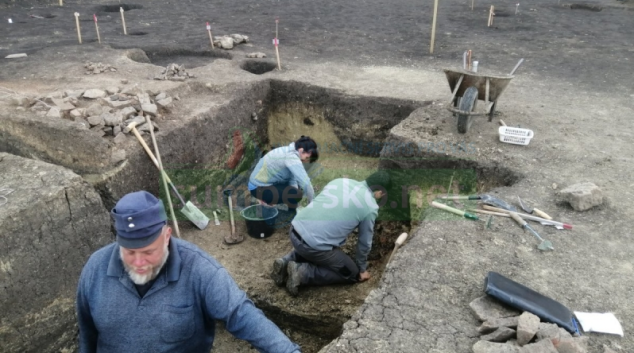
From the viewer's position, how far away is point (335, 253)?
4.59m

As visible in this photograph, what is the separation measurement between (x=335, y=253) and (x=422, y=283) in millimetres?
1330

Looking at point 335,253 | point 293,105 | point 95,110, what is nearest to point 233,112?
point 293,105

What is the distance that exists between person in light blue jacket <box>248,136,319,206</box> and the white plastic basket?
2.33 m

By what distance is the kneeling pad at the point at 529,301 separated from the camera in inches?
115

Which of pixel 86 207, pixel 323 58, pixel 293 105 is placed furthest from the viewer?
pixel 323 58

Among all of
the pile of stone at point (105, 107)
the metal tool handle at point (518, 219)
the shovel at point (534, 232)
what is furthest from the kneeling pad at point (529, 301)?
the pile of stone at point (105, 107)

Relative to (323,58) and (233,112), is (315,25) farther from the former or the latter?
(233,112)

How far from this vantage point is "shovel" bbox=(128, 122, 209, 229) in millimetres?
5633

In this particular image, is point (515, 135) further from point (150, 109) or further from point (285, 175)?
point (150, 109)

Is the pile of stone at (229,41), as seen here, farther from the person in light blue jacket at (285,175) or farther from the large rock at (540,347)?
the large rock at (540,347)

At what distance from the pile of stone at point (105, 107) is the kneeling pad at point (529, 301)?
4.62 m

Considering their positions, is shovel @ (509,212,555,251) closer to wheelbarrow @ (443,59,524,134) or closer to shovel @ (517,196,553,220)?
shovel @ (517,196,553,220)

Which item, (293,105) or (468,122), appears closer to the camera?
(468,122)

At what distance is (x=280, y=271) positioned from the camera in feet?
15.8
